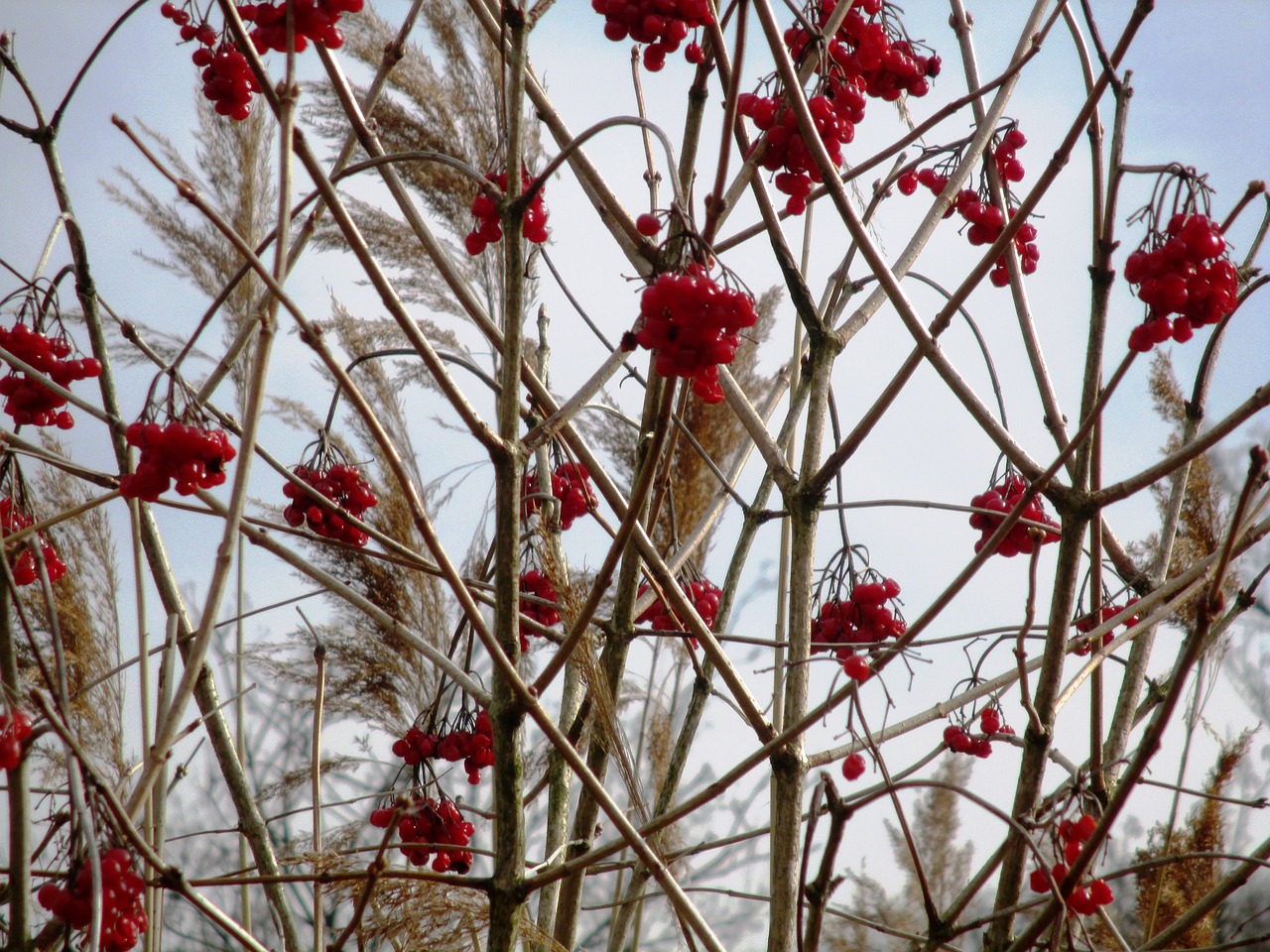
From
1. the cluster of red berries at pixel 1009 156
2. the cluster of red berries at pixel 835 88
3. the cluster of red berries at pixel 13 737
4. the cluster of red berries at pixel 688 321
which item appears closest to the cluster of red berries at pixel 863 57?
the cluster of red berries at pixel 835 88

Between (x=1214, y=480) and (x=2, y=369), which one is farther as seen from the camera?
(x=1214, y=480)

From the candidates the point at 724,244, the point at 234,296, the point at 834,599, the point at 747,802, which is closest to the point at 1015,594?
the point at 747,802

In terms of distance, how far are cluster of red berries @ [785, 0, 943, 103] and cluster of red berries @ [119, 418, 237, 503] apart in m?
0.52

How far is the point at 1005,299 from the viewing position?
2320mm

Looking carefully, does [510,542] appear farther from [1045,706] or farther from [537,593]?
[537,593]

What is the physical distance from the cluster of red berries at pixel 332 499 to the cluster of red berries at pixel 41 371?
0.20m

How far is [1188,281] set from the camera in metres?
0.72

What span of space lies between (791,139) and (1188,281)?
293 millimetres

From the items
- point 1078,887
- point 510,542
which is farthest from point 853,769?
point 510,542

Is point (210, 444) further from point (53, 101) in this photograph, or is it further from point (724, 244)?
point (53, 101)

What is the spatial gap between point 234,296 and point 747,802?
1.86m

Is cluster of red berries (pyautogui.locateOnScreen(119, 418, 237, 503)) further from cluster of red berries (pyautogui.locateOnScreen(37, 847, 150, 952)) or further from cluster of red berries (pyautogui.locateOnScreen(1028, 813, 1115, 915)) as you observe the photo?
cluster of red berries (pyautogui.locateOnScreen(1028, 813, 1115, 915))

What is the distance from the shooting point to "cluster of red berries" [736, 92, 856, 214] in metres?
0.71

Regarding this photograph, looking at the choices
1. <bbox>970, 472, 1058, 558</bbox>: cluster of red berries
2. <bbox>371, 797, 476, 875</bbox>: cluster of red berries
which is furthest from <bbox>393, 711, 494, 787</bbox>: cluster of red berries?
<bbox>970, 472, 1058, 558</bbox>: cluster of red berries
